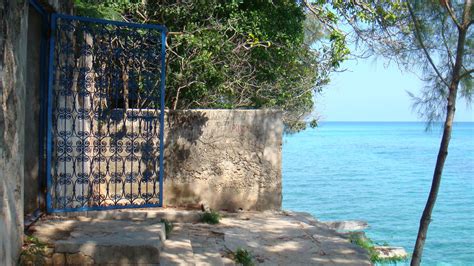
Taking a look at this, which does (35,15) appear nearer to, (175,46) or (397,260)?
(175,46)

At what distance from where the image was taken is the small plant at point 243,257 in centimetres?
515

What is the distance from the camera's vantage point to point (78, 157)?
606cm

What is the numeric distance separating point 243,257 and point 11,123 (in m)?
2.53

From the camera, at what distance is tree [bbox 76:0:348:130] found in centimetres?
865

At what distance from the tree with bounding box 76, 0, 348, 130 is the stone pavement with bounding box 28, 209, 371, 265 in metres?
2.61

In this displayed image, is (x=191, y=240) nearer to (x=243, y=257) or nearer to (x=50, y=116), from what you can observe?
(x=243, y=257)

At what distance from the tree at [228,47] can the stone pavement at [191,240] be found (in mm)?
2609

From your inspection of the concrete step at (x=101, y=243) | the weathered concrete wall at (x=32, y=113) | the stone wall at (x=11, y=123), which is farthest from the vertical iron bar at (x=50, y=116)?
the stone wall at (x=11, y=123)

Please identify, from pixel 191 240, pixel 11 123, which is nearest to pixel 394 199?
pixel 191 240

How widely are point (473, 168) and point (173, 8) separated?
105 feet

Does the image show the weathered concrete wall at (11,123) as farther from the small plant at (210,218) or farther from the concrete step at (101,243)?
the small plant at (210,218)

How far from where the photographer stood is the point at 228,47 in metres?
8.88

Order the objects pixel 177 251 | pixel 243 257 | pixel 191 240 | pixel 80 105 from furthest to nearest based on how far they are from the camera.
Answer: pixel 80 105 → pixel 191 240 → pixel 243 257 → pixel 177 251

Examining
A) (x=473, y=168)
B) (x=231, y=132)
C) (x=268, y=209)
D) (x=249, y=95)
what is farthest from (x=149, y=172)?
(x=473, y=168)
